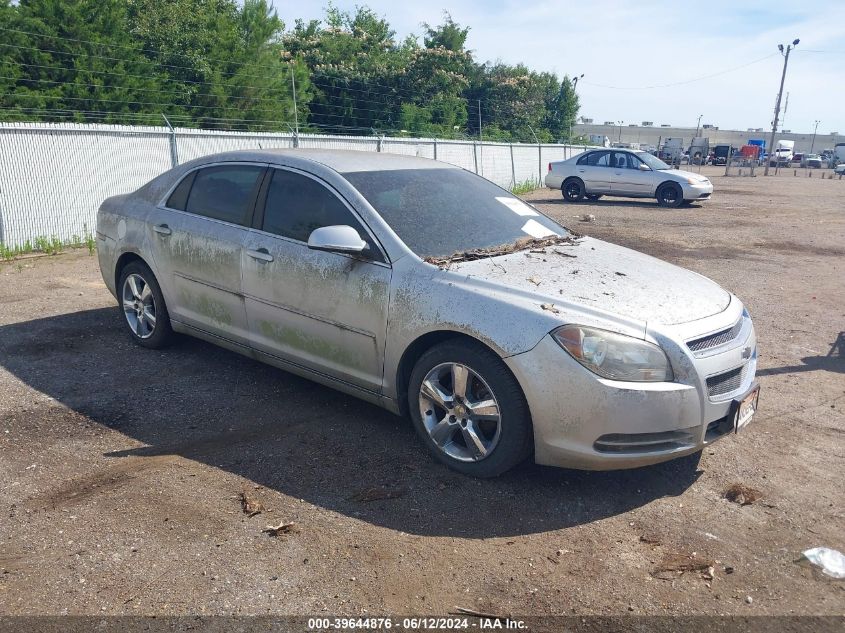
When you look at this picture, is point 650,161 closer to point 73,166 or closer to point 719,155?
point 73,166

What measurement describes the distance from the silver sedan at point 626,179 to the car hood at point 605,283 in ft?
52.2

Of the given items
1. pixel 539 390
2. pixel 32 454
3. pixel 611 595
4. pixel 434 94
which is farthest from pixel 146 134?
pixel 434 94

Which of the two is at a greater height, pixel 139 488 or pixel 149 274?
pixel 149 274

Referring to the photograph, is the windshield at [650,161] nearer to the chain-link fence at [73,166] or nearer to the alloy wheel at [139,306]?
the chain-link fence at [73,166]

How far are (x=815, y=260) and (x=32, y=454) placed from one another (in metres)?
11.3

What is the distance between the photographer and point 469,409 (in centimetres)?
387

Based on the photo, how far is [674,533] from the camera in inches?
138

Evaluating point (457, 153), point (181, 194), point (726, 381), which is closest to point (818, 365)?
point (726, 381)

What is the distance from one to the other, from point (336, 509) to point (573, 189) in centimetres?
1820

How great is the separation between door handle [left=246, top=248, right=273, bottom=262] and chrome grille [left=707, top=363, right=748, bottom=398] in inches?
108

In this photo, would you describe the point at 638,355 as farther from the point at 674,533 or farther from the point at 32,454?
the point at 32,454

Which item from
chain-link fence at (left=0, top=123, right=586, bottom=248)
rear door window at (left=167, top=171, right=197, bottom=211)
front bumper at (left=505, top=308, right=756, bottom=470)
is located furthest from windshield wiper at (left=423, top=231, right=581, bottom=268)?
chain-link fence at (left=0, top=123, right=586, bottom=248)

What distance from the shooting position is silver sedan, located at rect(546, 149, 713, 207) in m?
19.5

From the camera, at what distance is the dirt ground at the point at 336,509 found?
118 inches
